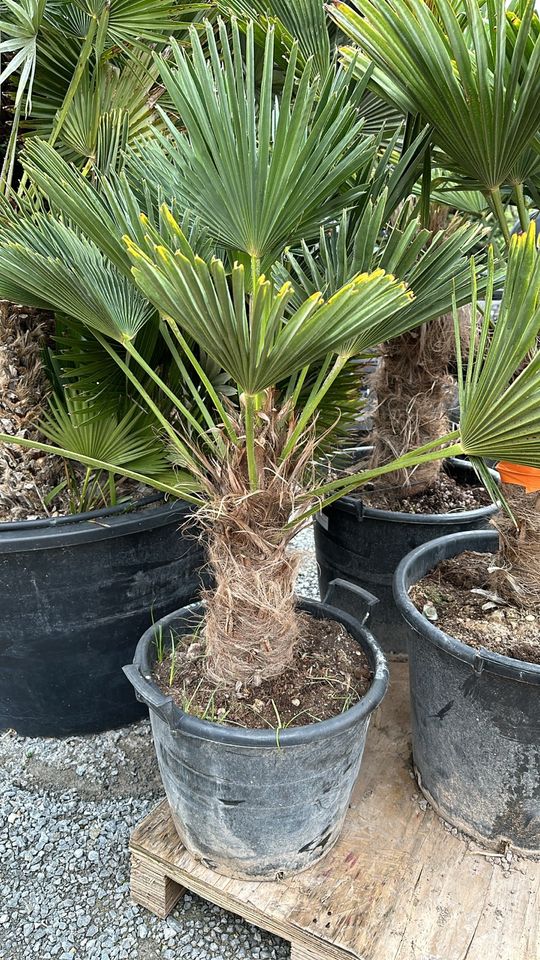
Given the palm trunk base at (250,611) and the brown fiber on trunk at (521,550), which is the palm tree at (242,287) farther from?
the brown fiber on trunk at (521,550)

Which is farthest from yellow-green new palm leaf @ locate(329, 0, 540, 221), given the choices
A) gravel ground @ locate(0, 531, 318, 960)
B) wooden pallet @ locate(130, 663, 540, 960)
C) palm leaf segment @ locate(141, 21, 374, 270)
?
wooden pallet @ locate(130, 663, 540, 960)

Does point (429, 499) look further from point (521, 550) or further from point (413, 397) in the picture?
point (521, 550)

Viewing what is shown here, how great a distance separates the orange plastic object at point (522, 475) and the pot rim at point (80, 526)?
74cm

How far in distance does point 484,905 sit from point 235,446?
0.88 metres

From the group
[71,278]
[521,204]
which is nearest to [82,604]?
[71,278]

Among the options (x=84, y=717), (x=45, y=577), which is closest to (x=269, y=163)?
(x=45, y=577)

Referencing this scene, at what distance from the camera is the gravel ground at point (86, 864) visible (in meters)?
1.19

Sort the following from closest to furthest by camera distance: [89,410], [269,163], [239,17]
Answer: [269,163] → [239,17] → [89,410]

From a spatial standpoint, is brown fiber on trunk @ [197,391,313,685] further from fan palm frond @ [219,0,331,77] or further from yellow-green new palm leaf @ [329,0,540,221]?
fan palm frond @ [219,0,331,77]

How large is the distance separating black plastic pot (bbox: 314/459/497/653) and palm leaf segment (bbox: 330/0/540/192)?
960mm

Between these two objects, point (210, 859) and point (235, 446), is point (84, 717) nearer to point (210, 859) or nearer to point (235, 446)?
point (210, 859)

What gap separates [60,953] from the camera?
46.3 inches

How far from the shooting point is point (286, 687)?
1.17 m

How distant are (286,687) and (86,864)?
615 mm
